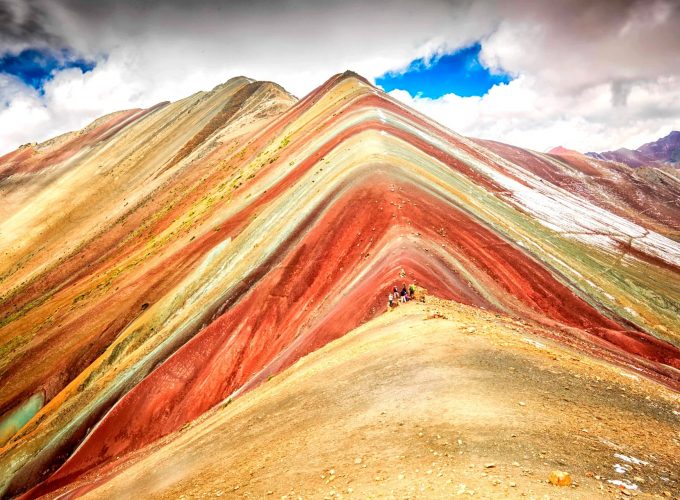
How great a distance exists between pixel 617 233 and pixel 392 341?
61.5 meters

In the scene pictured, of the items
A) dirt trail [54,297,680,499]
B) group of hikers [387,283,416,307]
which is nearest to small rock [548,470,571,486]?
dirt trail [54,297,680,499]

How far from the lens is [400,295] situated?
59.3ft

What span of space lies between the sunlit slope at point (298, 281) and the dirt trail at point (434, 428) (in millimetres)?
4285

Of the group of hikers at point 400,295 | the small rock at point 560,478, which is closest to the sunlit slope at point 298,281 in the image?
the group of hikers at point 400,295

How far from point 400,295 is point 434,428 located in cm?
878

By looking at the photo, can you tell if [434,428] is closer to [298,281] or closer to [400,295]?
[400,295]

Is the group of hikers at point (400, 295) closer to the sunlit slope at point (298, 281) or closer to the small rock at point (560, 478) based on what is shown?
the sunlit slope at point (298, 281)

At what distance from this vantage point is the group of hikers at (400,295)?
17.9 metres

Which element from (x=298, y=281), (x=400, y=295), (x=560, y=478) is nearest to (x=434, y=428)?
(x=560, y=478)

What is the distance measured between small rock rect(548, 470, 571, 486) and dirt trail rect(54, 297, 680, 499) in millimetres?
117

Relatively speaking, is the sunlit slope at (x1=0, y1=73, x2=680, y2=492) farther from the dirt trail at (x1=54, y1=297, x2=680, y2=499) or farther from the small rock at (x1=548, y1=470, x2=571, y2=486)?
the small rock at (x1=548, y1=470, x2=571, y2=486)

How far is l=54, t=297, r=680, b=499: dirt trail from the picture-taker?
8031mm

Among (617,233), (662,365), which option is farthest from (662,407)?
(617,233)

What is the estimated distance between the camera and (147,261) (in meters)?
49.6
